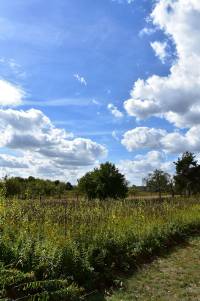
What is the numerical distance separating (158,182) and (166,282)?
6561 centimetres

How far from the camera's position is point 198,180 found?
49344mm

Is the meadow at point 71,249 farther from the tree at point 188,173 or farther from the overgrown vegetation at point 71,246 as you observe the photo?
the tree at point 188,173

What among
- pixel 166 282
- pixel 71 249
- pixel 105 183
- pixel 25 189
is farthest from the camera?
pixel 105 183

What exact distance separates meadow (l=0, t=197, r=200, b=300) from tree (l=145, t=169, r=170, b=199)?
198 ft

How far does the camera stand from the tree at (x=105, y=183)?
40.2 meters

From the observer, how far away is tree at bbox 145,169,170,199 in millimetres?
73662

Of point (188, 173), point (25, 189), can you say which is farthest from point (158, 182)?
point (25, 189)

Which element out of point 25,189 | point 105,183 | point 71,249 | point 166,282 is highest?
point 105,183

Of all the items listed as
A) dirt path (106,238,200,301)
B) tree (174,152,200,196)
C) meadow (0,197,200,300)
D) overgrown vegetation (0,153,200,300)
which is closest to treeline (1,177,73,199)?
overgrown vegetation (0,153,200,300)

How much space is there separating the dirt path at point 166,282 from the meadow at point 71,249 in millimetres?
367

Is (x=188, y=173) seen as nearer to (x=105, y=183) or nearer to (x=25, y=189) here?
(x=105, y=183)

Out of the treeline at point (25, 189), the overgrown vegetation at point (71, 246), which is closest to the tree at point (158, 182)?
the treeline at point (25, 189)

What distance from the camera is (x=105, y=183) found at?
40250mm

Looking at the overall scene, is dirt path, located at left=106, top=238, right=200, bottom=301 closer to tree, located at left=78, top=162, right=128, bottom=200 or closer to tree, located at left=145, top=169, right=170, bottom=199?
tree, located at left=78, top=162, right=128, bottom=200
